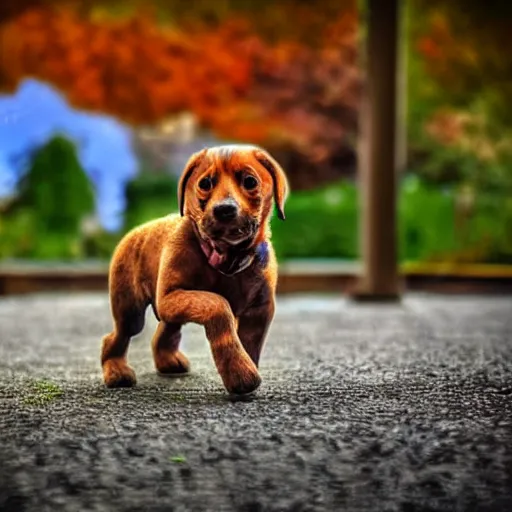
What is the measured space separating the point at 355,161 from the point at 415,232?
0.53m

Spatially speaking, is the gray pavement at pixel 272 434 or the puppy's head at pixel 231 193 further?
the puppy's head at pixel 231 193

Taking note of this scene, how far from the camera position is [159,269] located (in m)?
1.30

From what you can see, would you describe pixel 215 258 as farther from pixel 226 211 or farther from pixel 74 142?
pixel 74 142

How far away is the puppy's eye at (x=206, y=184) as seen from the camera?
122 centimetres

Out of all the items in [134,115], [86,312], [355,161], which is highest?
[134,115]

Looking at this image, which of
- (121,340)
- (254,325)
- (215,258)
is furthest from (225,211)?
(121,340)

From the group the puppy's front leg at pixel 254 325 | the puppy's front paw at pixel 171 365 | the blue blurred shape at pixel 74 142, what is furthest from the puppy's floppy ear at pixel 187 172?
the blue blurred shape at pixel 74 142

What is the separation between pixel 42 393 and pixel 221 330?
1.13 feet

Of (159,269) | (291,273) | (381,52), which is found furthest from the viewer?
(291,273)

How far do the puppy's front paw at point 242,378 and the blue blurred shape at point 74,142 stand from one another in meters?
3.39

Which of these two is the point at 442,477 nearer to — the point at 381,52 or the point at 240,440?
the point at 240,440

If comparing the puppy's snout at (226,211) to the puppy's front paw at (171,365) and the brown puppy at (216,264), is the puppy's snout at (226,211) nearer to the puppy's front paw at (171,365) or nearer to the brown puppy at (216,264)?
the brown puppy at (216,264)

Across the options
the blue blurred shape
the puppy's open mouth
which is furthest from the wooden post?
the puppy's open mouth

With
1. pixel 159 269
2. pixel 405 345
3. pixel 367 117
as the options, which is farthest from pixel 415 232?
pixel 159 269
